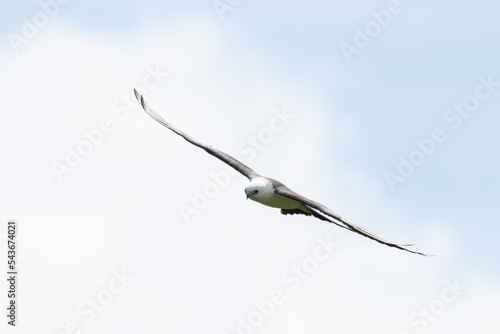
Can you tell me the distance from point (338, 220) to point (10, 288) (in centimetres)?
1242

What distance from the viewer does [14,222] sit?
1428 inches

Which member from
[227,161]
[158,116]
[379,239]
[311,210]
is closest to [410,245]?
[379,239]

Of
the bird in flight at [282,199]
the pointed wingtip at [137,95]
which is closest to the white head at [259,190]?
the bird in flight at [282,199]

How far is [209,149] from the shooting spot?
33.2 m

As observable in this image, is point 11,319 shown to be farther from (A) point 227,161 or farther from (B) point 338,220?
(B) point 338,220

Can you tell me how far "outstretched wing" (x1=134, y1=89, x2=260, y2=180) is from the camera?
106 feet

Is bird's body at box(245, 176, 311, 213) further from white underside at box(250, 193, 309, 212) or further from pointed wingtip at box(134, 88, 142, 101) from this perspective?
pointed wingtip at box(134, 88, 142, 101)

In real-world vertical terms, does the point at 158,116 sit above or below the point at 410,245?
above

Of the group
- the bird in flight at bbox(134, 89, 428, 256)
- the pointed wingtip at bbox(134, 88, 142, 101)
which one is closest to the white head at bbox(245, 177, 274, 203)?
the bird in flight at bbox(134, 89, 428, 256)

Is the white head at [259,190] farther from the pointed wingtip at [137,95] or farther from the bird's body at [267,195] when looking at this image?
the pointed wingtip at [137,95]

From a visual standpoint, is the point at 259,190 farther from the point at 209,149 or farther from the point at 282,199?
the point at 209,149

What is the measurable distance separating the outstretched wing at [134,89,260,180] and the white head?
6.23 feet

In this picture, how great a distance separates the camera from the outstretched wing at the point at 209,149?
1275 inches

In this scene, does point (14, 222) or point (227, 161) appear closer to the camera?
point (227, 161)
